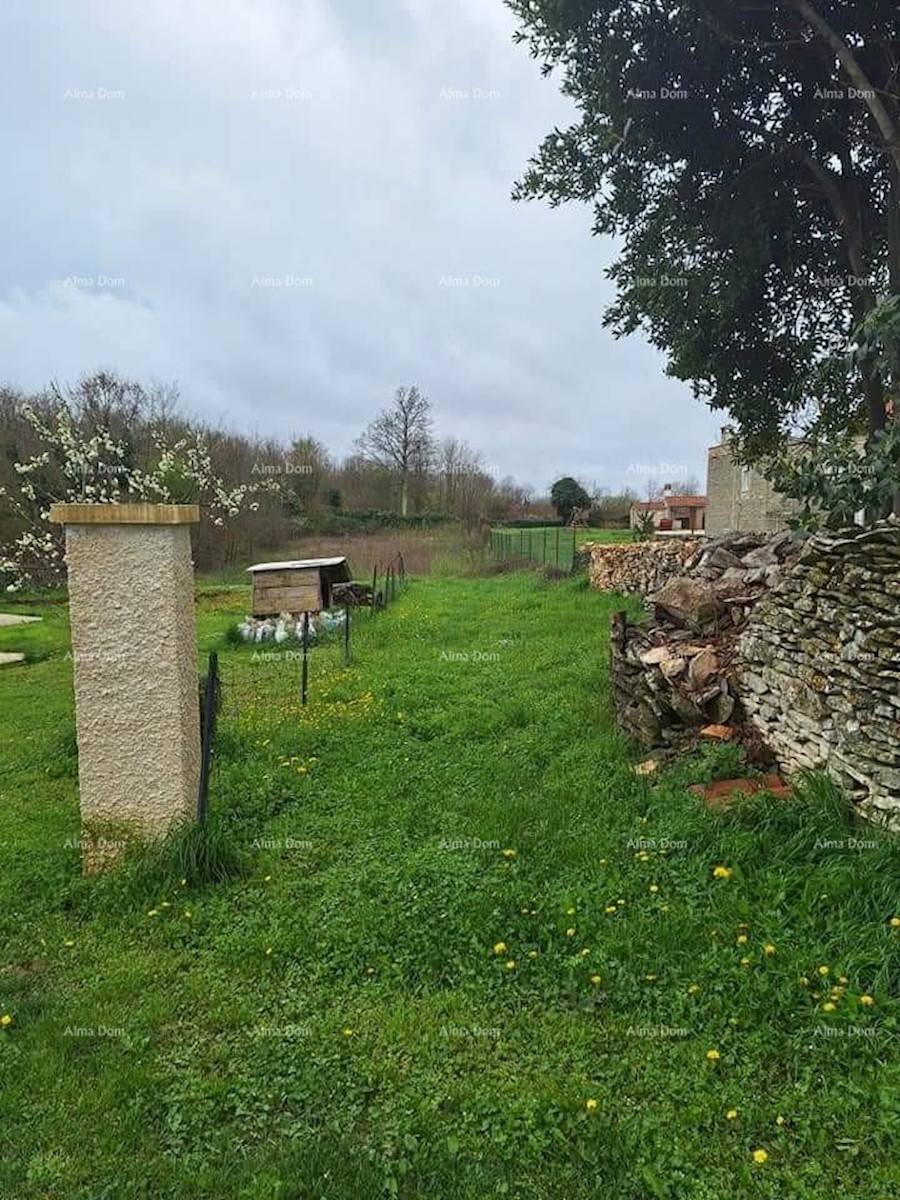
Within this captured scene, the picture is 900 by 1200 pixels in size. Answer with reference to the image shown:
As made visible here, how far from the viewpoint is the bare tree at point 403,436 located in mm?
34969

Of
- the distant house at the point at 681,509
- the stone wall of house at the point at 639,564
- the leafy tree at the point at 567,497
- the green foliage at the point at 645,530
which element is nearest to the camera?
the stone wall of house at the point at 639,564

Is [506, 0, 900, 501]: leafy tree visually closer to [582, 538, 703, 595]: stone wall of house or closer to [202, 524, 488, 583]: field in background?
[582, 538, 703, 595]: stone wall of house

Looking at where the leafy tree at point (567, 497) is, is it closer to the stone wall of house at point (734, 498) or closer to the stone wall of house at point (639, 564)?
the stone wall of house at point (734, 498)

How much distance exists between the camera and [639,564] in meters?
11.7

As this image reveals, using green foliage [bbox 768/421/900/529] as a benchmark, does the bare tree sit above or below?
above

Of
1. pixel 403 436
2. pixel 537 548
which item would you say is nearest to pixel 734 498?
pixel 537 548

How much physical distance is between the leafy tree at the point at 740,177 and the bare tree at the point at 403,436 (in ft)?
91.2

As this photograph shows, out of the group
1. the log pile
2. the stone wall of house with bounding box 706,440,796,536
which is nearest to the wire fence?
the stone wall of house with bounding box 706,440,796,536

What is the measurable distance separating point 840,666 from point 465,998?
2385 mm

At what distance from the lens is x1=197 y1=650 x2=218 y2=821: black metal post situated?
3.55m

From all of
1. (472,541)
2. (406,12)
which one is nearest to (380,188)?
(406,12)

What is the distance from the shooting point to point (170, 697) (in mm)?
3395

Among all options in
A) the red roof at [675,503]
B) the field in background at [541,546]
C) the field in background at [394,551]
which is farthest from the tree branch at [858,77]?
the red roof at [675,503]

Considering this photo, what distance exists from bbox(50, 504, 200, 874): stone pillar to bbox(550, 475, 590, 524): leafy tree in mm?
32363
